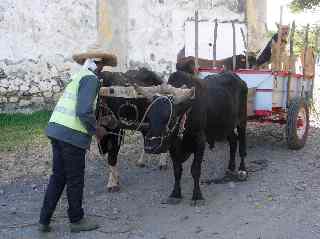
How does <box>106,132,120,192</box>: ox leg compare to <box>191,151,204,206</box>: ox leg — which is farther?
<box>106,132,120,192</box>: ox leg

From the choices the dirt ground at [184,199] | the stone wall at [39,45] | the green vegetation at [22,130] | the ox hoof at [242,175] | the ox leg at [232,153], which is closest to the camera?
the dirt ground at [184,199]

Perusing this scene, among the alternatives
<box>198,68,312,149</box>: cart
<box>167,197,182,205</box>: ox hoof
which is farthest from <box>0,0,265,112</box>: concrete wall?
<box>167,197,182,205</box>: ox hoof

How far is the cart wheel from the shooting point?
26.7 feet

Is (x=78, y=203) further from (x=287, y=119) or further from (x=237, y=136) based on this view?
(x=287, y=119)

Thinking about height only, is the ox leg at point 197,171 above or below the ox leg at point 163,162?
above

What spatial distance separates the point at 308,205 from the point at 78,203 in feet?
8.01

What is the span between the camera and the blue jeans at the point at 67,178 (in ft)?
17.1

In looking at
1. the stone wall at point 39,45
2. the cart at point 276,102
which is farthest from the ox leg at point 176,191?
the stone wall at point 39,45

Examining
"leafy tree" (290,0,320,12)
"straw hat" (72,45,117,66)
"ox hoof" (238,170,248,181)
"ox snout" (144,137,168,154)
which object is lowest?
"ox hoof" (238,170,248,181)

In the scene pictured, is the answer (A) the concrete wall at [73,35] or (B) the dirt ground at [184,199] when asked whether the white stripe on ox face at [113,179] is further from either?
(A) the concrete wall at [73,35]

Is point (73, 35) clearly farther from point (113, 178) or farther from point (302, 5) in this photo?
point (302, 5)

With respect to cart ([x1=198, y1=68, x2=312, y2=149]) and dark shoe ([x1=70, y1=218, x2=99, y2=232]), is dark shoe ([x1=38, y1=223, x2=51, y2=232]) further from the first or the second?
cart ([x1=198, y1=68, x2=312, y2=149])

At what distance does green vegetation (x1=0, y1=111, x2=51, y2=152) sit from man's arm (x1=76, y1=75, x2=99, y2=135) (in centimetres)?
420

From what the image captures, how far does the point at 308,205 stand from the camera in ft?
19.5
